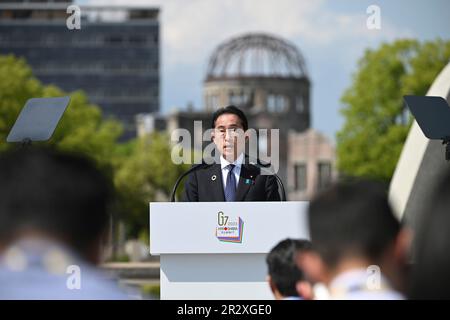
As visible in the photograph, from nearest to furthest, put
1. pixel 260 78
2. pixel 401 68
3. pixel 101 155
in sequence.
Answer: pixel 401 68 → pixel 101 155 → pixel 260 78

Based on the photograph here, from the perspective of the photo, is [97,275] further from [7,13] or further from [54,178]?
[7,13]

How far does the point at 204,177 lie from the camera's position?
24.6 feet

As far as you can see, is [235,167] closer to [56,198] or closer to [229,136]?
[229,136]

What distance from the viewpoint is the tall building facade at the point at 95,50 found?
104 meters

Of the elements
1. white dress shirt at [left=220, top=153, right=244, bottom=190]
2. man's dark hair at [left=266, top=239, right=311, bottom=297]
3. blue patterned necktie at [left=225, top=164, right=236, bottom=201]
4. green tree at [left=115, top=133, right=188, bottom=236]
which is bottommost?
man's dark hair at [left=266, top=239, right=311, bottom=297]

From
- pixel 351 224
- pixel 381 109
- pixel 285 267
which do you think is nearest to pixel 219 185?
pixel 285 267

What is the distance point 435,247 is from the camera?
3502 millimetres

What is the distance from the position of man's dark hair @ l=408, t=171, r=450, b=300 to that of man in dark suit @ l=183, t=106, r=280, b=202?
12.3 feet

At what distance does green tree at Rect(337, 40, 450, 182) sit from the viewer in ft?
124

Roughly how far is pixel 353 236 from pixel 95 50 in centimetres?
10396

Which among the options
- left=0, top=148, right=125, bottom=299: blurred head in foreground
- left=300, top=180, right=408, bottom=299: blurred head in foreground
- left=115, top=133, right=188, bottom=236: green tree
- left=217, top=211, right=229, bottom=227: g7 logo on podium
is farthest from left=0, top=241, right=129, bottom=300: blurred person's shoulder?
left=115, top=133, right=188, bottom=236: green tree

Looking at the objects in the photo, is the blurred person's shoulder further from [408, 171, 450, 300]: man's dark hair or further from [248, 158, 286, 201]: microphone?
[248, 158, 286, 201]: microphone

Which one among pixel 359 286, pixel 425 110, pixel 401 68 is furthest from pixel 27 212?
pixel 401 68
